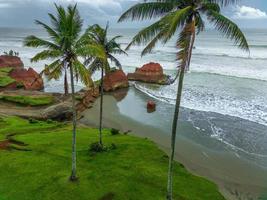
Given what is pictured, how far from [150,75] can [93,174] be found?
5461cm

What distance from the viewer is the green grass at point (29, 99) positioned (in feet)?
191

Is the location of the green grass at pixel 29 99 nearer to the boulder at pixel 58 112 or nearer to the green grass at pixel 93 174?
the boulder at pixel 58 112

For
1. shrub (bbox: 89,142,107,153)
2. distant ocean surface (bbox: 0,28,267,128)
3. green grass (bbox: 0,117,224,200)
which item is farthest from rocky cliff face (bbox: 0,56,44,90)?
shrub (bbox: 89,142,107,153)

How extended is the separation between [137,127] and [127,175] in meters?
18.7

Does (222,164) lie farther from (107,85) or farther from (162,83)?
(162,83)

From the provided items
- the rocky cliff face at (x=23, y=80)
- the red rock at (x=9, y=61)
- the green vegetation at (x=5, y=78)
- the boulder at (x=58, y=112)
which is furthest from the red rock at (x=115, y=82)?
the red rock at (x=9, y=61)

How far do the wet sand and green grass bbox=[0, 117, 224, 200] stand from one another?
2712mm

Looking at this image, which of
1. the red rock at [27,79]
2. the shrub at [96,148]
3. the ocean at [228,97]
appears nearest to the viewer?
the shrub at [96,148]

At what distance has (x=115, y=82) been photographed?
7169 cm

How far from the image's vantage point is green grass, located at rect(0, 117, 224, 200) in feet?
83.8

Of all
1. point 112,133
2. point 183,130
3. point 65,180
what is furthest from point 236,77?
point 65,180

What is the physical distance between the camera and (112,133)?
135 feet

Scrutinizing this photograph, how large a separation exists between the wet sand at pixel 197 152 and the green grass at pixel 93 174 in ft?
8.90

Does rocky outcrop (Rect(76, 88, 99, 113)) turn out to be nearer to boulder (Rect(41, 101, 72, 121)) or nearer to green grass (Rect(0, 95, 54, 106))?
boulder (Rect(41, 101, 72, 121))
